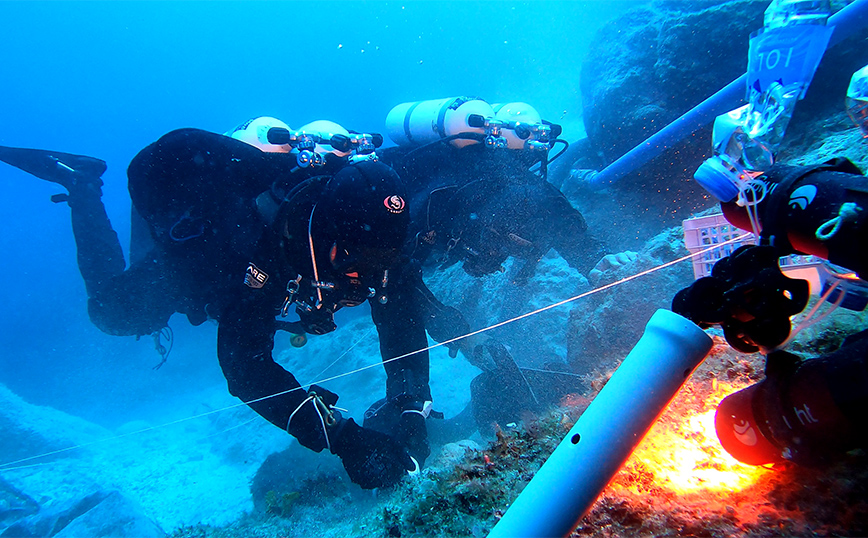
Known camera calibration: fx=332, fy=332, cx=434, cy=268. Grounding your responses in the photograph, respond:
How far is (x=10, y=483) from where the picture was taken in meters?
9.06

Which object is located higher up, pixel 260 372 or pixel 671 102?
pixel 671 102

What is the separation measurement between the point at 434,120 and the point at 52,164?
7710mm

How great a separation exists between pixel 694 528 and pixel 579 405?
1.16 m

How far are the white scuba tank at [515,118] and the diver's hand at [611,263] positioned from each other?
2.13 metres

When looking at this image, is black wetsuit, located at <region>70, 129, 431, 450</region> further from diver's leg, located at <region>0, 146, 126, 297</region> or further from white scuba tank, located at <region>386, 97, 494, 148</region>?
diver's leg, located at <region>0, 146, 126, 297</region>

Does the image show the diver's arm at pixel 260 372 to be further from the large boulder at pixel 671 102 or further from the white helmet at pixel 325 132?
the large boulder at pixel 671 102

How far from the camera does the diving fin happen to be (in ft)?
21.4

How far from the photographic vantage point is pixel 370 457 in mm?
3041

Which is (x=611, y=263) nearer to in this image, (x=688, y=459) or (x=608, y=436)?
(x=688, y=459)

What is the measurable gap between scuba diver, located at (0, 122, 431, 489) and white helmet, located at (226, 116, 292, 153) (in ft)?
0.09

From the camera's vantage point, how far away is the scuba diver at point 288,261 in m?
3.09

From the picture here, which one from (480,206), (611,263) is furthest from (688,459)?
(480,206)

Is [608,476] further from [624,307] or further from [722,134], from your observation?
[624,307]

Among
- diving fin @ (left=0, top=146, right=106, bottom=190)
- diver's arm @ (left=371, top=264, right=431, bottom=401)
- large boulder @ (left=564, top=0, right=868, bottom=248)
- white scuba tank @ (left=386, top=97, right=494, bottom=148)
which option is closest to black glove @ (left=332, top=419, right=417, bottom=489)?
diver's arm @ (left=371, top=264, right=431, bottom=401)
